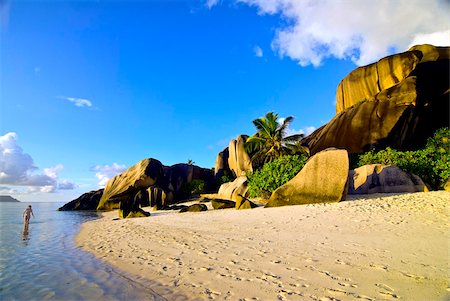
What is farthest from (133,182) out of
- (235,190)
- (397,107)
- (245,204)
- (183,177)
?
(397,107)

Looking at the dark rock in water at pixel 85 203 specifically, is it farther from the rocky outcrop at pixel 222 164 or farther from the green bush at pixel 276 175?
the green bush at pixel 276 175

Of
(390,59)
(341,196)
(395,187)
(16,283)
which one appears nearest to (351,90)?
(390,59)

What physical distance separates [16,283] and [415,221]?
1012 centimetres

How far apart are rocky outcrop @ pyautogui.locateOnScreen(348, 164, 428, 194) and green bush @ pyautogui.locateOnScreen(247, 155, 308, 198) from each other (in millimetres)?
3381

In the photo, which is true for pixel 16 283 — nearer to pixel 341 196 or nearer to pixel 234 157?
pixel 341 196

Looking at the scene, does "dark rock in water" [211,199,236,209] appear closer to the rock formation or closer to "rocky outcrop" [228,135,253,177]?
the rock formation

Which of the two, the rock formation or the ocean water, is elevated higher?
the rock formation

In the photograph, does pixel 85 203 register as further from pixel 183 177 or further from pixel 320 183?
pixel 320 183

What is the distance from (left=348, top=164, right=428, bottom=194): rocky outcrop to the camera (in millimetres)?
14070

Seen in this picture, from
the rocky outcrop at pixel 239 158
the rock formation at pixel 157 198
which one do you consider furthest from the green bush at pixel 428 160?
the rock formation at pixel 157 198

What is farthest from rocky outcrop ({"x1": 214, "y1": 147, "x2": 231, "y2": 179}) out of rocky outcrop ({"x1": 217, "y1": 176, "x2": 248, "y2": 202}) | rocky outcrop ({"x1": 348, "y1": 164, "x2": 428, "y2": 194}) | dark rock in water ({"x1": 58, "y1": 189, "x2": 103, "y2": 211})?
rocky outcrop ({"x1": 348, "y1": 164, "x2": 428, "y2": 194})

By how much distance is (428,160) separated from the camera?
1555 centimetres

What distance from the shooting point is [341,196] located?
12.4m

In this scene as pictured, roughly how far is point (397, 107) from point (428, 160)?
8.15 meters
